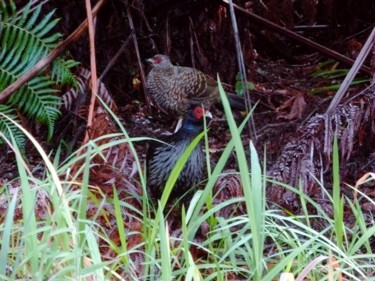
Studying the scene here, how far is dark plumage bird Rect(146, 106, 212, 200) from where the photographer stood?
14.6ft

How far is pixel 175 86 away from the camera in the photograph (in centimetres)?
583

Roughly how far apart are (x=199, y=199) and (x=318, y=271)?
1.55ft

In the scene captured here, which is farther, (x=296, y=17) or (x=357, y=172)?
(x=296, y=17)

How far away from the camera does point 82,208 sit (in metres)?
2.86

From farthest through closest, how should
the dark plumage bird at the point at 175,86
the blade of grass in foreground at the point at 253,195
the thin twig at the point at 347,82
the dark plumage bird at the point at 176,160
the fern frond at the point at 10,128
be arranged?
the dark plumage bird at the point at 175,86 < the fern frond at the point at 10,128 < the dark plumage bird at the point at 176,160 < the thin twig at the point at 347,82 < the blade of grass in foreground at the point at 253,195

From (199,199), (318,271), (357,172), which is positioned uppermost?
(199,199)

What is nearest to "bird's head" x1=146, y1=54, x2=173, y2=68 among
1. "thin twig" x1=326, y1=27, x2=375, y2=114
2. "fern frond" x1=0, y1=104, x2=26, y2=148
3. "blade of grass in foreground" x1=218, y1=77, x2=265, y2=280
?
"fern frond" x1=0, y1=104, x2=26, y2=148

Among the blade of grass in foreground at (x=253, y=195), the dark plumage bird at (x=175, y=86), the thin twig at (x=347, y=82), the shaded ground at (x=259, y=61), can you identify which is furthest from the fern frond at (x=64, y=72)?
the blade of grass in foreground at (x=253, y=195)

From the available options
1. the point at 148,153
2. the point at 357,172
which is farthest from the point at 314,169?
the point at 148,153

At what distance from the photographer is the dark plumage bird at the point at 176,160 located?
446cm

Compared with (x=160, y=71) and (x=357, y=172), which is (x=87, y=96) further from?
(x=357, y=172)

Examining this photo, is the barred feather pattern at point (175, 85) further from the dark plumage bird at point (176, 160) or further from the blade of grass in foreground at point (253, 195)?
the blade of grass in foreground at point (253, 195)

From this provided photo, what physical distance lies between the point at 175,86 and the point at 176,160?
133 centimetres

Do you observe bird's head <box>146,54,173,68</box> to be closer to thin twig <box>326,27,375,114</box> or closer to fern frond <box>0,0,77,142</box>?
fern frond <box>0,0,77,142</box>
